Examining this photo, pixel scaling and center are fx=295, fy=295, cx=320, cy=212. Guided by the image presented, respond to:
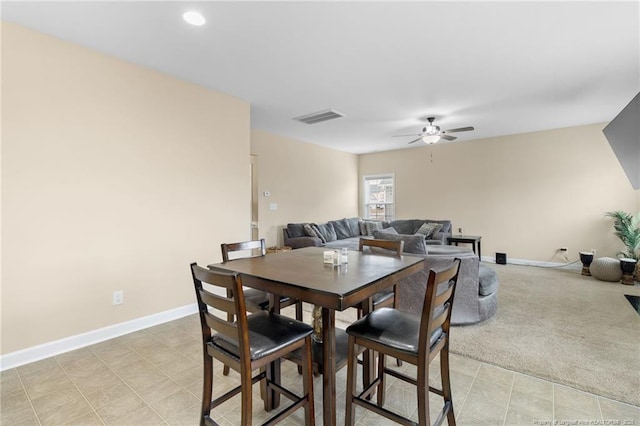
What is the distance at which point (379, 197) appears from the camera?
815cm

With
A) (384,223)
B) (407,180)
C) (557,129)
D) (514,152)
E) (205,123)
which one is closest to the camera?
(205,123)

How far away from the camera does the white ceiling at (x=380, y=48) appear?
215cm

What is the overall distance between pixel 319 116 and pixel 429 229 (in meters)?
3.25

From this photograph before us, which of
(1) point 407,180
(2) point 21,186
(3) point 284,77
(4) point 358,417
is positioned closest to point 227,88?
(3) point 284,77

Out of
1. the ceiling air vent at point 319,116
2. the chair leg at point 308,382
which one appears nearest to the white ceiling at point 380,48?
the ceiling air vent at point 319,116

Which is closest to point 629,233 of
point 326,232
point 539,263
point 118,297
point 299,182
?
point 539,263

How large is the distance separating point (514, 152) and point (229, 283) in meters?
6.62

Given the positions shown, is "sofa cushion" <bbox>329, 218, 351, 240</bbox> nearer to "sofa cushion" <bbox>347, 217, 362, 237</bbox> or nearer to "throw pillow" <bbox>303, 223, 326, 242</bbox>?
"sofa cushion" <bbox>347, 217, 362, 237</bbox>

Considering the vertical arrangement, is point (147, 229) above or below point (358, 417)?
above

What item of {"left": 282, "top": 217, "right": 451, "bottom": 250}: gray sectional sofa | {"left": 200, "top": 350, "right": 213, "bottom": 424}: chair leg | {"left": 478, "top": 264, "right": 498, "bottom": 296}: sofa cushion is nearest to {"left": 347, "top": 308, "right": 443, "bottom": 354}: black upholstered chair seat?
{"left": 200, "top": 350, "right": 213, "bottom": 424}: chair leg

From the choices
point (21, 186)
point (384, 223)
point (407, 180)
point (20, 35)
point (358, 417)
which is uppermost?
point (20, 35)

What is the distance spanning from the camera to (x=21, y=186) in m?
2.35

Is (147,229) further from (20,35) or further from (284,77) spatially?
(284,77)

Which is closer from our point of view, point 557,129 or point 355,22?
point 355,22
